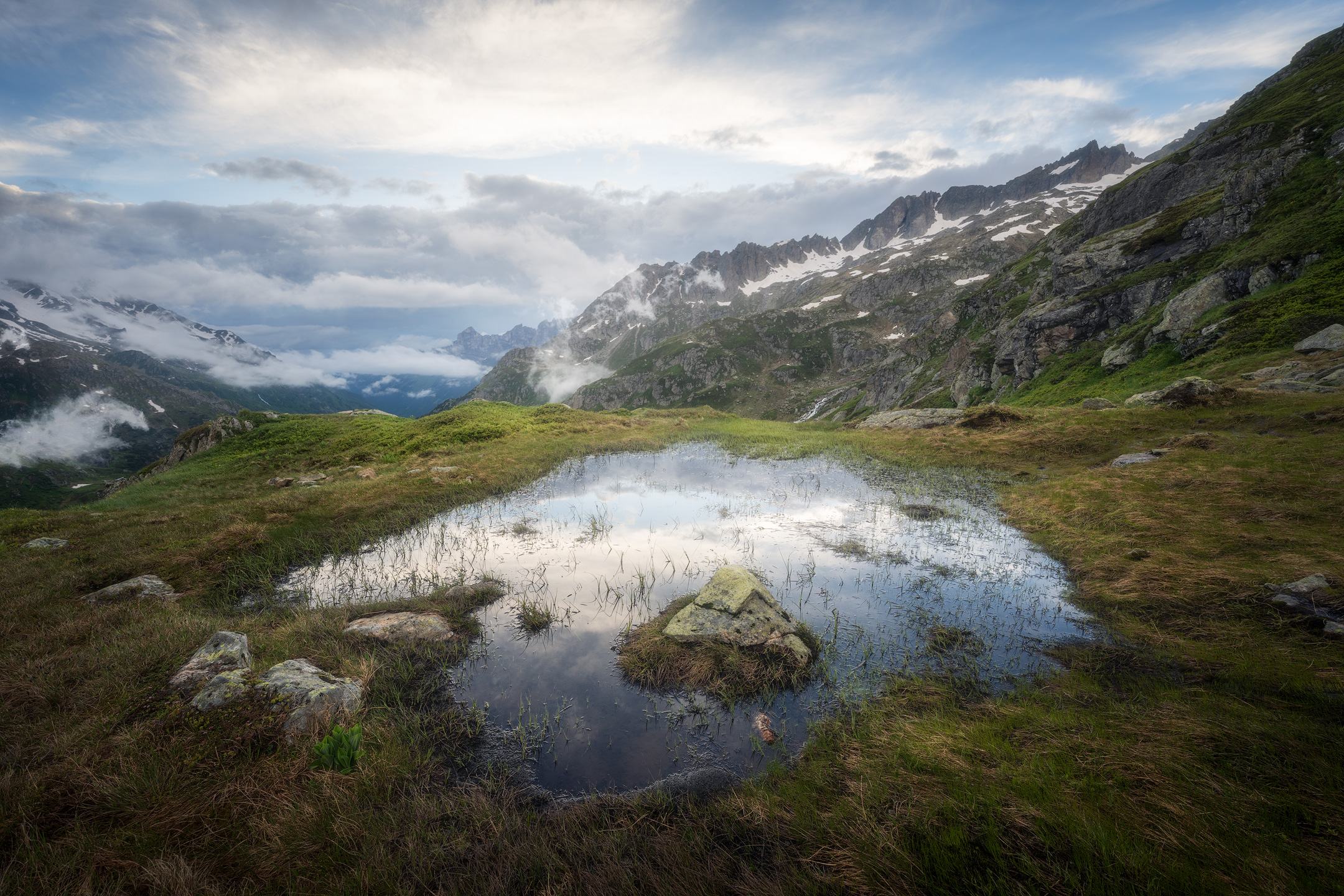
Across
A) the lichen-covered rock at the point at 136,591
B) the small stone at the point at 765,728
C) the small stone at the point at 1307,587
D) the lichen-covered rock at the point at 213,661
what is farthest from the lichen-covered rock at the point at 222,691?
the small stone at the point at 1307,587

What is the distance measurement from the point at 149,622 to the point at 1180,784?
1929cm

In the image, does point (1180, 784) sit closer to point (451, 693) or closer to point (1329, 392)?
point (451, 693)

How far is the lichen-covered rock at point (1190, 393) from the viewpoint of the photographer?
94.0 feet

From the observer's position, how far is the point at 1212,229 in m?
60.6

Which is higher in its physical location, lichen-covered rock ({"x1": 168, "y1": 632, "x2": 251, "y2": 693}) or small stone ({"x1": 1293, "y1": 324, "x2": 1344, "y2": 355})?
small stone ({"x1": 1293, "y1": 324, "x2": 1344, "y2": 355})

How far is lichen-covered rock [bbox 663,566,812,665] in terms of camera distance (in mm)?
10766

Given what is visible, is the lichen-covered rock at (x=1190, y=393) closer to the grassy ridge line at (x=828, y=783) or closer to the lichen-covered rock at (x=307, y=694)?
the grassy ridge line at (x=828, y=783)

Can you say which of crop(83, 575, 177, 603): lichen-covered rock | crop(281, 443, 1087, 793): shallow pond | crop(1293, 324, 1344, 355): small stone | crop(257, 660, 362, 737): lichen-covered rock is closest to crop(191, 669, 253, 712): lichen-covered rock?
crop(257, 660, 362, 737): lichen-covered rock

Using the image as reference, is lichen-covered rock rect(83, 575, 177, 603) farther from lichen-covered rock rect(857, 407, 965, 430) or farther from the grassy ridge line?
lichen-covered rock rect(857, 407, 965, 430)

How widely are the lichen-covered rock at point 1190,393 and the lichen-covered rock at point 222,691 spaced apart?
4572 centimetres

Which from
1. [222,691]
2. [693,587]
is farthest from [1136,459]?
[222,691]

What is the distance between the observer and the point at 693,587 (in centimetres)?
1461

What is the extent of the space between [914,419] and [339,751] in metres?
49.2

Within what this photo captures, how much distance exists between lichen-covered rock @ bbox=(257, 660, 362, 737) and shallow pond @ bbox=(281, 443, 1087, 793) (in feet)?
7.11
